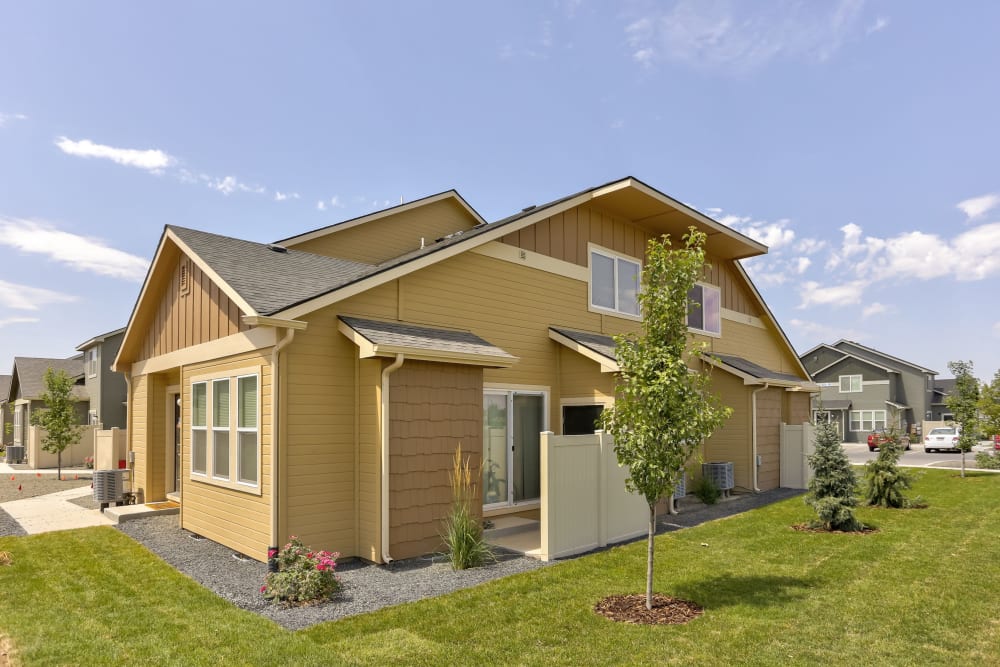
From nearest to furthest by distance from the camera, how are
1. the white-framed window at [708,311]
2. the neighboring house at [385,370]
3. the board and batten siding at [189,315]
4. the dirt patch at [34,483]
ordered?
the neighboring house at [385,370], the board and batten siding at [189,315], the white-framed window at [708,311], the dirt patch at [34,483]

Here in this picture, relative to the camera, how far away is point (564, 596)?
22.3ft

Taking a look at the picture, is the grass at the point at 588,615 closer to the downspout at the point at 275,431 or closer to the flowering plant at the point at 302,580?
the flowering plant at the point at 302,580

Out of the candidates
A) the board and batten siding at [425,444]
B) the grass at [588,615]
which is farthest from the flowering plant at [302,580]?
the board and batten siding at [425,444]

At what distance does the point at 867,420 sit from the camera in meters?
45.8

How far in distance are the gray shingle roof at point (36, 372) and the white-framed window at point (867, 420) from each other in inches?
1984

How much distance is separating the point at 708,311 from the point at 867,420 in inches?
1478

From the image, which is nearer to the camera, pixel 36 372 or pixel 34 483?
pixel 34 483

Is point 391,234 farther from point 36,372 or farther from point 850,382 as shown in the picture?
point 850,382

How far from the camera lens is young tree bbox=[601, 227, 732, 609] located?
640 cm

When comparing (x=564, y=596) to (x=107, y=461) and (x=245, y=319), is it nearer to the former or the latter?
(x=245, y=319)

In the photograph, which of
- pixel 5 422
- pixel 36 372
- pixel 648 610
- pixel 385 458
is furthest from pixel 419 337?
pixel 5 422

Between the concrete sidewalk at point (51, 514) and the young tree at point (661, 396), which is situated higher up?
the young tree at point (661, 396)

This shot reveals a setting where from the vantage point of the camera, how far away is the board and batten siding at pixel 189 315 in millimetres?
9516

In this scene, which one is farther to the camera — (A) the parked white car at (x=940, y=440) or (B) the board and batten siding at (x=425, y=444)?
(A) the parked white car at (x=940, y=440)
